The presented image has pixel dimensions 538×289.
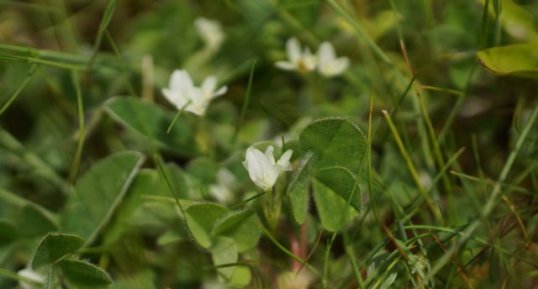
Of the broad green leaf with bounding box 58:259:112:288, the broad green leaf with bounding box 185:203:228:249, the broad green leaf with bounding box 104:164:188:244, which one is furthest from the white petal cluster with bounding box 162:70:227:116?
the broad green leaf with bounding box 58:259:112:288

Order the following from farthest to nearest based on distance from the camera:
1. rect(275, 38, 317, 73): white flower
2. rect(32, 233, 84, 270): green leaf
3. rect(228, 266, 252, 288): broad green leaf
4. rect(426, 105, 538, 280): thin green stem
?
rect(275, 38, 317, 73): white flower → rect(228, 266, 252, 288): broad green leaf → rect(32, 233, 84, 270): green leaf → rect(426, 105, 538, 280): thin green stem

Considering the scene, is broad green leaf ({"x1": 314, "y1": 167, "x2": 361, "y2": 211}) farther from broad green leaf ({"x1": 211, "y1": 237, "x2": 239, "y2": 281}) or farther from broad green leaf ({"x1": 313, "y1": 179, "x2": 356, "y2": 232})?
broad green leaf ({"x1": 211, "y1": 237, "x2": 239, "y2": 281})

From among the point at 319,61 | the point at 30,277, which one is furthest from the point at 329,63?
the point at 30,277

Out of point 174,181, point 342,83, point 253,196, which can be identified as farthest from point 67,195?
point 342,83

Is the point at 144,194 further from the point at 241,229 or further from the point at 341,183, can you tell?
the point at 341,183

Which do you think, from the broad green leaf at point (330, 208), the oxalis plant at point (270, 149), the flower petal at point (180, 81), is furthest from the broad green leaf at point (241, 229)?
the flower petal at point (180, 81)

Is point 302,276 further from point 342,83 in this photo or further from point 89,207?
point 342,83

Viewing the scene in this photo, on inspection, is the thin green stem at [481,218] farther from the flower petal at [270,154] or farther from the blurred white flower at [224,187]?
the blurred white flower at [224,187]
